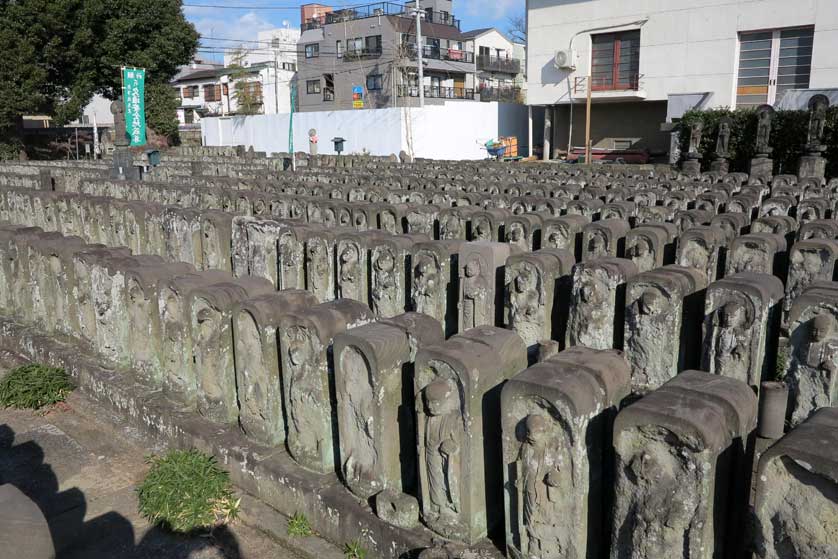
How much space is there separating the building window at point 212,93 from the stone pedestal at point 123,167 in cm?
3535

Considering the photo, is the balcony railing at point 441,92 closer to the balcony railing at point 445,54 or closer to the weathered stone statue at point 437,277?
the balcony railing at point 445,54

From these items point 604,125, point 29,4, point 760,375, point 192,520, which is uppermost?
point 29,4

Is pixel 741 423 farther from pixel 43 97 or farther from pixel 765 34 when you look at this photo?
pixel 43 97

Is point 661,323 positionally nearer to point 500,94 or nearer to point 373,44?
point 373,44

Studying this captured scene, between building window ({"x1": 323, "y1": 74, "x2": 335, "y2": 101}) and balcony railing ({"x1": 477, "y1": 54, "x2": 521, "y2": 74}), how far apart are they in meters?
9.51

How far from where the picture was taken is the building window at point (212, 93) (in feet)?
159

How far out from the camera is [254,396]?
393cm

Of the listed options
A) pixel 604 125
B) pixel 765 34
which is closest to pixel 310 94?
pixel 604 125

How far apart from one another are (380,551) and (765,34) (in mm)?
24806

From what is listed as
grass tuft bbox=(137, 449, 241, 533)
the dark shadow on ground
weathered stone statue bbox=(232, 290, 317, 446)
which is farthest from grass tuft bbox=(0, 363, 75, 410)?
weathered stone statue bbox=(232, 290, 317, 446)

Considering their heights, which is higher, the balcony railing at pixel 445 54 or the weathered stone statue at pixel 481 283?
the balcony railing at pixel 445 54

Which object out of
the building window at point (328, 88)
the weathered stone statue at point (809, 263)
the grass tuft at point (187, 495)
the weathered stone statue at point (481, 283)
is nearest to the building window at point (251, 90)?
the building window at point (328, 88)

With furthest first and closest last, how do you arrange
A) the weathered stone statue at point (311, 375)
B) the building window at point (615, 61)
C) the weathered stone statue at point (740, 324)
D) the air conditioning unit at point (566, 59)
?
the air conditioning unit at point (566, 59), the building window at point (615, 61), the weathered stone statue at point (740, 324), the weathered stone statue at point (311, 375)

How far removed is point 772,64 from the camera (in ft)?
74.5
